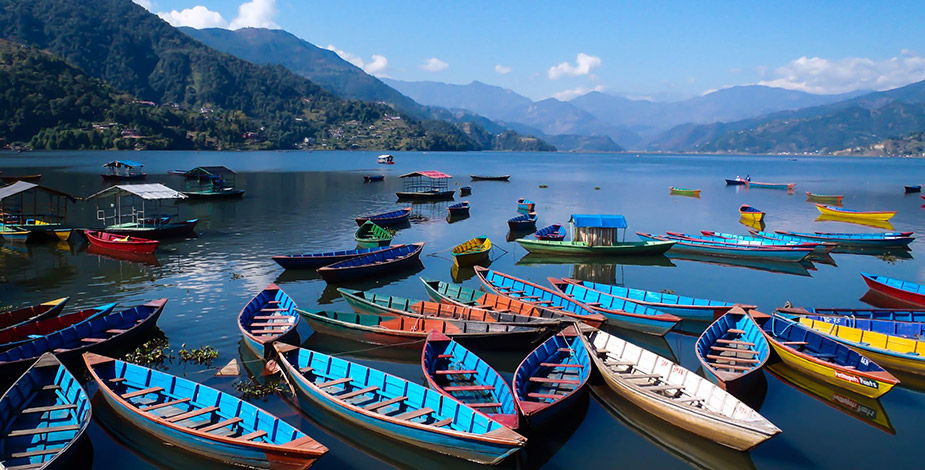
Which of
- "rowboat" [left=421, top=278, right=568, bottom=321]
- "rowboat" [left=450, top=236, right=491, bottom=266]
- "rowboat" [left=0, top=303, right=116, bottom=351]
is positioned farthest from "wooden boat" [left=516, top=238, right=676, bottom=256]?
"rowboat" [left=0, top=303, right=116, bottom=351]

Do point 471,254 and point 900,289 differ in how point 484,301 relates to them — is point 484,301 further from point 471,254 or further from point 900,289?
point 900,289

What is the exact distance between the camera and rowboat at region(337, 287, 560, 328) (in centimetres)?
2327

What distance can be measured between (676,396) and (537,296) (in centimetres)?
1089

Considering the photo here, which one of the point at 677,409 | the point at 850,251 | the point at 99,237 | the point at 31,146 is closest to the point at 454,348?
the point at 677,409

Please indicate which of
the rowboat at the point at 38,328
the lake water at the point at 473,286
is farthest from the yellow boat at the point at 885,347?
the rowboat at the point at 38,328

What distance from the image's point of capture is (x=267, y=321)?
2441 cm

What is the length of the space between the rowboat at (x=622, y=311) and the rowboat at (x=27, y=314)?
22.5 metres

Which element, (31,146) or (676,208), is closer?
(676,208)

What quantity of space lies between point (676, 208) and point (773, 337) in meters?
58.6

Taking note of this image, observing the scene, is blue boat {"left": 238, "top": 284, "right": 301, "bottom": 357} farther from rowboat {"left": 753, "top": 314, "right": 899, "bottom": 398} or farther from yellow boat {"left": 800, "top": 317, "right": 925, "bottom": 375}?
yellow boat {"left": 800, "top": 317, "right": 925, "bottom": 375}

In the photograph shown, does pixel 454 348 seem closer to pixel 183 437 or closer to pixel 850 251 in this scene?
pixel 183 437

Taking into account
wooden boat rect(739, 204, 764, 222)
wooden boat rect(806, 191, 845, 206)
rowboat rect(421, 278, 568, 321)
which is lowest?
rowboat rect(421, 278, 568, 321)

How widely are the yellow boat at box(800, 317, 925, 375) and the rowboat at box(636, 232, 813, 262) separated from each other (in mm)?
19123

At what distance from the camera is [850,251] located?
151 feet
